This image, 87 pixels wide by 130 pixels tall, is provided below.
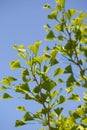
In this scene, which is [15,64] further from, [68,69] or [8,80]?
[68,69]

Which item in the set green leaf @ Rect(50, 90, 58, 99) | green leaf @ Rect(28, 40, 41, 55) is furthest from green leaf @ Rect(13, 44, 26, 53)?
green leaf @ Rect(50, 90, 58, 99)

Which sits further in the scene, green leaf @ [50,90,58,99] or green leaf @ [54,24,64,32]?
green leaf @ [54,24,64,32]

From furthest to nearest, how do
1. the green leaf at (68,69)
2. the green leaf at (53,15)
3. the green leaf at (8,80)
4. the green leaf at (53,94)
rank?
the green leaf at (53,15), the green leaf at (68,69), the green leaf at (8,80), the green leaf at (53,94)

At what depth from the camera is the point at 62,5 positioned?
5180mm

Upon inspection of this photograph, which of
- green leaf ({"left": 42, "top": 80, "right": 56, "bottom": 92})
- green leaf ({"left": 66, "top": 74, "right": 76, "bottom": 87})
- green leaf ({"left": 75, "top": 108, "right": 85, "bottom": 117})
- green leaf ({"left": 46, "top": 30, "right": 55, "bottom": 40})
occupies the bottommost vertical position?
green leaf ({"left": 75, "top": 108, "right": 85, "bottom": 117})

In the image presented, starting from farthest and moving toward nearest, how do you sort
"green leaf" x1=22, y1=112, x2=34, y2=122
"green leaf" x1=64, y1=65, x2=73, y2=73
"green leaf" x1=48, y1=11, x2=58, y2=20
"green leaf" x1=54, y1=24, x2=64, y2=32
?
"green leaf" x1=48, y1=11, x2=58, y2=20 → "green leaf" x1=54, y1=24, x2=64, y2=32 → "green leaf" x1=64, y1=65, x2=73, y2=73 → "green leaf" x1=22, y1=112, x2=34, y2=122

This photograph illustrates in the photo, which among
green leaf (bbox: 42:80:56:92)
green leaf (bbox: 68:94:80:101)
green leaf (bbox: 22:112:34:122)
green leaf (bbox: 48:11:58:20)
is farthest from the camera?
green leaf (bbox: 48:11:58:20)

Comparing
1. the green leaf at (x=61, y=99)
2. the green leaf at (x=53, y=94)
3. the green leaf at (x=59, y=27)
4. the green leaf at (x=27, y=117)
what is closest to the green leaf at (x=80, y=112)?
the green leaf at (x=61, y=99)

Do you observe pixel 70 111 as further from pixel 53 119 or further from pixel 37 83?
pixel 37 83

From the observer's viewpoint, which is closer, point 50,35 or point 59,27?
point 59,27

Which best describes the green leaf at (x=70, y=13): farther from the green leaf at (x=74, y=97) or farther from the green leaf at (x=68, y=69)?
the green leaf at (x=74, y=97)

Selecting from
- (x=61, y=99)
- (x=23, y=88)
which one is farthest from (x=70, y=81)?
(x=23, y=88)

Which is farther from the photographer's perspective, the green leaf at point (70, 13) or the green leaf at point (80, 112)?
the green leaf at point (70, 13)

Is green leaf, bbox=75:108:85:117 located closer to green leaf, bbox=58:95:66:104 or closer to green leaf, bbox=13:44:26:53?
green leaf, bbox=58:95:66:104
